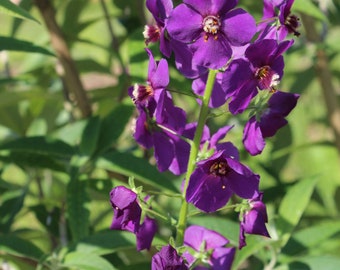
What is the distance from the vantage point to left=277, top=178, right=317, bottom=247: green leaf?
6.10 ft

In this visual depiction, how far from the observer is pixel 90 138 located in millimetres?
1971

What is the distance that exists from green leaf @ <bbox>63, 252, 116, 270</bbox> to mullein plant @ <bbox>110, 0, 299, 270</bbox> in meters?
0.15

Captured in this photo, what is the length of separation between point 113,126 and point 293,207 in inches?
20.1

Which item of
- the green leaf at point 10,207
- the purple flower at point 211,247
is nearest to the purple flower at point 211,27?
the purple flower at point 211,247

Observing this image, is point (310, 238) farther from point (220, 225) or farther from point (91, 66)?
point (91, 66)

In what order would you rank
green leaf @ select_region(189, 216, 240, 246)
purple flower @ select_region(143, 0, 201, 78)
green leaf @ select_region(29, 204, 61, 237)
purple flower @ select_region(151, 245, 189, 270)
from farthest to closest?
green leaf @ select_region(29, 204, 61, 237) → green leaf @ select_region(189, 216, 240, 246) → purple flower @ select_region(143, 0, 201, 78) → purple flower @ select_region(151, 245, 189, 270)

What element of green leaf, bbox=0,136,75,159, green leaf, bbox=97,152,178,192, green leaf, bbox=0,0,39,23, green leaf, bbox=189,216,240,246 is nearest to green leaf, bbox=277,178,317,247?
green leaf, bbox=189,216,240,246

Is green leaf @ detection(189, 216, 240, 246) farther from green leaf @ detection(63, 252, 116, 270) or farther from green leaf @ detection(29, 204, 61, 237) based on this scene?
green leaf @ detection(29, 204, 61, 237)

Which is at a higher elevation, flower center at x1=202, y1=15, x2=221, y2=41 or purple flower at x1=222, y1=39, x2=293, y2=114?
flower center at x1=202, y1=15, x2=221, y2=41

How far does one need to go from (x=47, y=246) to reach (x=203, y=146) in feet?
4.44

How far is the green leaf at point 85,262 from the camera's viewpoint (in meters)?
1.58

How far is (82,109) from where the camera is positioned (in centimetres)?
226

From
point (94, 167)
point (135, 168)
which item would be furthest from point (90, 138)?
point (135, 168)

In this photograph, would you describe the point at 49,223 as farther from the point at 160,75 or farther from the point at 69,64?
the point at 160,75
